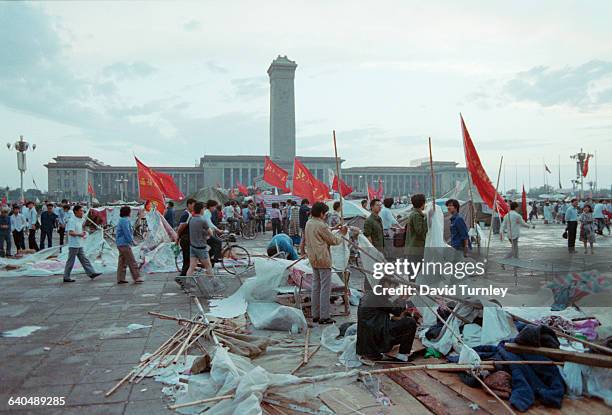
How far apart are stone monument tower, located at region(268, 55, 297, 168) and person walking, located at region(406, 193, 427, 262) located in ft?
208

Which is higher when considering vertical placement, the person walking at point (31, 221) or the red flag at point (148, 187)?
the red flag at point (148, 187)

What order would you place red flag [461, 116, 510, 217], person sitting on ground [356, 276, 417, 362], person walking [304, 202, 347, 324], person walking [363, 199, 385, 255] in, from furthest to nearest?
red flag [461, 116, 510, 217]
person walking [363, 199, 385, 255]
person walking [304, 202, 347, 324]
person sitting on ground [356, 276, 417, 362]

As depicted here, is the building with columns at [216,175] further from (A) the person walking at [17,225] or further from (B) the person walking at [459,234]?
(B) the person walking at [459,234]

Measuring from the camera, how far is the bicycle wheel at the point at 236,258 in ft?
36.3

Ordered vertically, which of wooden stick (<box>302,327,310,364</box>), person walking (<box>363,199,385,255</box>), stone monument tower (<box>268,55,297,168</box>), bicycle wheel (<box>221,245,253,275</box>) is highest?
stone monument tower (<box>268,55,297,168</box>)

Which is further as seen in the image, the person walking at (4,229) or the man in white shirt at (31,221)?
the man in white shirt at (31,221)

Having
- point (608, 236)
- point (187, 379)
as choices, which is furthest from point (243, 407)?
point (608, 236)

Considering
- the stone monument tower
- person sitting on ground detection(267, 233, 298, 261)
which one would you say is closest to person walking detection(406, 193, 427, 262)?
person sitting on ground detection(267, 233, 298, 261)

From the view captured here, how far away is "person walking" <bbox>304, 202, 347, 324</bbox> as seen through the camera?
688 centimetres

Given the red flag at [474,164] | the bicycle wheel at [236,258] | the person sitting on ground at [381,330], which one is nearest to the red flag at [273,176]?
the bicycle wheel at [236,258]

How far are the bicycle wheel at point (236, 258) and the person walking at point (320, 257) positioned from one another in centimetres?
410

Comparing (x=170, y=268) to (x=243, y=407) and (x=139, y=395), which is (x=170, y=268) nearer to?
(x=139, y=395)

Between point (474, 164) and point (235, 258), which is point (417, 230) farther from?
point (235, 258)

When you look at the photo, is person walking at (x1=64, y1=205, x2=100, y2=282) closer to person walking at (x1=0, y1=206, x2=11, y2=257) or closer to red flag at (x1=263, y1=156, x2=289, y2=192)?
person walking at (x1=0, y1=206, x2=11, y2=257)
